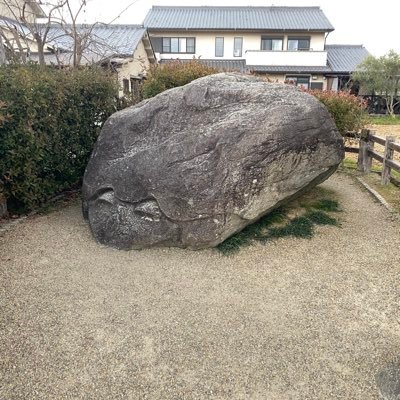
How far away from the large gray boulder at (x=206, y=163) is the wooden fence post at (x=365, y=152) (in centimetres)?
392

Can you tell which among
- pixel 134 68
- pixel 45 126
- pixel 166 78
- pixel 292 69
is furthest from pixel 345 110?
pixel 292 69

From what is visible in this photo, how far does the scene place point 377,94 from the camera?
24859 mm

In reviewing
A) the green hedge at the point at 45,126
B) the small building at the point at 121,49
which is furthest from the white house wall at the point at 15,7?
the green hedge at the point at 45,126

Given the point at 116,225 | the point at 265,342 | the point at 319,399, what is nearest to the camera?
the point at 319,399

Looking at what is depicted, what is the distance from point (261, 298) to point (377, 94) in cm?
2466

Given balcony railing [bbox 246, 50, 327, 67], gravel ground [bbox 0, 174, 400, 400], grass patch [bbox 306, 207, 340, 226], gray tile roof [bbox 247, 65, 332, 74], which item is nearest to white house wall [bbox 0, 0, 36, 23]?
gravel ground [bbox 0, 174, 400, 400]

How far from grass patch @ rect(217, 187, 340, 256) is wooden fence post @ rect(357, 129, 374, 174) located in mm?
2765

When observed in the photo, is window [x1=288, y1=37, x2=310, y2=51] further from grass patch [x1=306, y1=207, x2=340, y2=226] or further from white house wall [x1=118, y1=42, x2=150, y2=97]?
grass patch [x1=306, y1=207, x2=340, y2=226]

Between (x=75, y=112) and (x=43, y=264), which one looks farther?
(x=75, y=112)

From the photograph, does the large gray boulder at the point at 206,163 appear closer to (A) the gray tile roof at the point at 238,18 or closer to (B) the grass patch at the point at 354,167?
(B) the grass patch at the point at 354,167

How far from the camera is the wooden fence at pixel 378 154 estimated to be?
770cm

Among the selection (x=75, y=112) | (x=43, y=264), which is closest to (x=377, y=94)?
(x=75, y=112)

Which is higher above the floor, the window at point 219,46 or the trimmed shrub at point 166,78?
the window at point 219,46

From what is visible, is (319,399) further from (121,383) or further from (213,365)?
(121,383)
